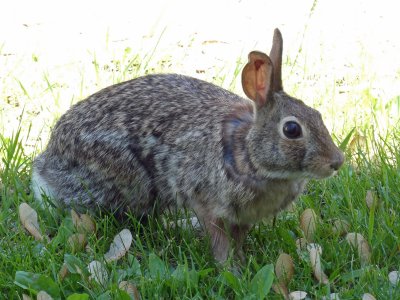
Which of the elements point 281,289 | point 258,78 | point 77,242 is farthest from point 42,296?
point 258,78

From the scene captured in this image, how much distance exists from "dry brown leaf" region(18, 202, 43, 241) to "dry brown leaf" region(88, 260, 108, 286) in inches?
20.9

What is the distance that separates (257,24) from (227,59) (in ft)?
2.73

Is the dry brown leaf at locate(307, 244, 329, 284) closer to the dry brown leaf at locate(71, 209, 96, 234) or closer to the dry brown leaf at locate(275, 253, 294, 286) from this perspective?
the dry brown leaf at locate(275, 253, 294, 286)

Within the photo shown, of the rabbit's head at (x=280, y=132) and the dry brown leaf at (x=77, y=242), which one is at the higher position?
the rabbit's head at (x=280, y=132)

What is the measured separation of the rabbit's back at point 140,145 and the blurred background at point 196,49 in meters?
0.95

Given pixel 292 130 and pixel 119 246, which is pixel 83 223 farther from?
pixel 292 130

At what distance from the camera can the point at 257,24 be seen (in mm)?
7715

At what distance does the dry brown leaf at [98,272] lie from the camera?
3.99 meters

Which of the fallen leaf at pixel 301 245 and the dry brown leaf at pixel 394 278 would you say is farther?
the fallen leaf at pixel 301 245

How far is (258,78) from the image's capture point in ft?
13.3

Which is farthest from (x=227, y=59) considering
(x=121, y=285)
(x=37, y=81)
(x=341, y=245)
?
(x=121, y=285)

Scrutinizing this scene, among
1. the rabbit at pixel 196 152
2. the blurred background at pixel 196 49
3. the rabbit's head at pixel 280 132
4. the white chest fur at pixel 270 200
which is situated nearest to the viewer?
the rabbit's head at pixel 280 132

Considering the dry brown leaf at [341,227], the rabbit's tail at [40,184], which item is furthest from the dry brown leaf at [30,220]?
the dry brown leaf at [341,227]

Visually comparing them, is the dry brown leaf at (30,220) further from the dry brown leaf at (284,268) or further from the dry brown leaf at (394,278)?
the dry brown leaf at (394,278)
